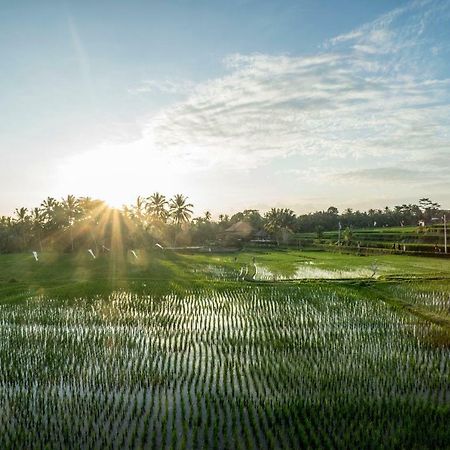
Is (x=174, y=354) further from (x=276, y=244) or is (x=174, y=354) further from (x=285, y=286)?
(x=276, y=244)

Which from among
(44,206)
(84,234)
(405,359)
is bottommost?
(405,359)

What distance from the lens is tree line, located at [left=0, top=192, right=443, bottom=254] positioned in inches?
1884

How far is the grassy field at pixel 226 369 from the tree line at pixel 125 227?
28.5m

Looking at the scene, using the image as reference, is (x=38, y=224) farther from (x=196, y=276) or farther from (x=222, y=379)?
(x=222, y=379)

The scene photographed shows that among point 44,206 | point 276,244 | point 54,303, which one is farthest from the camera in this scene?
point 276,244

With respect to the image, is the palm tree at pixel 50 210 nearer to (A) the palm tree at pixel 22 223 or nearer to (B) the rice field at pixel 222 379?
(A) the palm tree at pixel 22 223

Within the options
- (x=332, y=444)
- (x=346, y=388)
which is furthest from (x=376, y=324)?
(x=332, y=444)

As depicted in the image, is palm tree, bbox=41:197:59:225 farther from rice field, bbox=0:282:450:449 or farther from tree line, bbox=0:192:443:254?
rice field, bbox=0:282:450:449

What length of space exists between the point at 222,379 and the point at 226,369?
576mm

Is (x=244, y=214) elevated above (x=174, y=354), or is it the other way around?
(x=244, y=214)

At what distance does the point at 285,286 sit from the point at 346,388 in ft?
45.0

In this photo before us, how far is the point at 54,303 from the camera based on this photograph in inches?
702

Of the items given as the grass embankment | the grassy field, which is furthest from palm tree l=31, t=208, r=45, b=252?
the grassy field

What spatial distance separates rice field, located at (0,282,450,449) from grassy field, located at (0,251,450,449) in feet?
0.10
